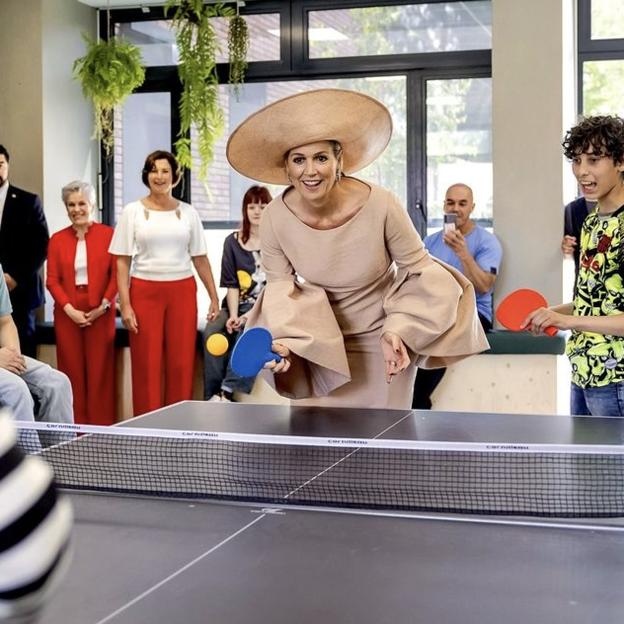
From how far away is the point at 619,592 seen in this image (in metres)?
1.48

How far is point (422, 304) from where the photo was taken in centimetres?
306

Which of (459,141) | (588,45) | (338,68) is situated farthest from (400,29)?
(588,45)

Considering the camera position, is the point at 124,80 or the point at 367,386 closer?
the point at 367,386

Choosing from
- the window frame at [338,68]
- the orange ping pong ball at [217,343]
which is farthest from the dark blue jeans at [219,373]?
the orange ping pong ball at [217,343]

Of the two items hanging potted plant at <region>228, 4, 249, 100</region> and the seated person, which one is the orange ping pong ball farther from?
hanging potted plant at <region>228, 4, 249, 100</region>

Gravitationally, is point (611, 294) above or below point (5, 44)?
below

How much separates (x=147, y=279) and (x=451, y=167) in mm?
2352

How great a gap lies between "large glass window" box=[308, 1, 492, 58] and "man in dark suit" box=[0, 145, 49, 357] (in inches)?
94.1

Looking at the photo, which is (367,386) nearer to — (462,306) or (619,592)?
(462,306)

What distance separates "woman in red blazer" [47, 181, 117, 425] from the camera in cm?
636

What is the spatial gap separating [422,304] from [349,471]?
0.88 m

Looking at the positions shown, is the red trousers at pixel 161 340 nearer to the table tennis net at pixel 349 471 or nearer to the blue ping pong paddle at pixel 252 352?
the blue ping pong paddle at pixel 252 352

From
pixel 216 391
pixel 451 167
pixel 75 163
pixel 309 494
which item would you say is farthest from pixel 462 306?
pixel 75 163

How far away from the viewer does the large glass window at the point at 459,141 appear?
23.8 feet
